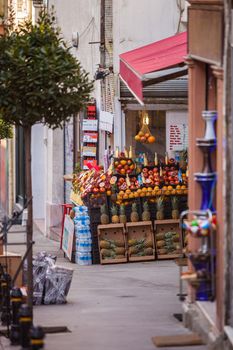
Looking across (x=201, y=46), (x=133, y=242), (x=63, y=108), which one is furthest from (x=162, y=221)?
(x=201, y=46)

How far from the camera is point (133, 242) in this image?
19.4 m

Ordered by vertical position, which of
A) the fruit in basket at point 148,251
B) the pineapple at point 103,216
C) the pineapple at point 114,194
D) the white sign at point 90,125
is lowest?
the fruit in basket at point 148,251

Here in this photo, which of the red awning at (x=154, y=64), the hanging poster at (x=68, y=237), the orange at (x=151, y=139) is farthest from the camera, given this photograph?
the orange at (x=151, y=139)

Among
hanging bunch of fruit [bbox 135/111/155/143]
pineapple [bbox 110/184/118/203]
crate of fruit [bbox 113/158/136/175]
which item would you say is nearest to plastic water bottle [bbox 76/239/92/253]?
pineapple [bbox 110/184/118/203]

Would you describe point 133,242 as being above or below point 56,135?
below

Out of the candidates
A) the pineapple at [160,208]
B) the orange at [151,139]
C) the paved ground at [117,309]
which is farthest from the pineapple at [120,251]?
the orange at [151,139]

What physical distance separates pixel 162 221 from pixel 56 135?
8.11 metres

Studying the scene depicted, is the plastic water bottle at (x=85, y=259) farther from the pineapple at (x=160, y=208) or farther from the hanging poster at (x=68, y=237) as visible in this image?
the pineapple at (x=160, y=208)

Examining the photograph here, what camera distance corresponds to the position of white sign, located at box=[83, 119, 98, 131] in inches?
918

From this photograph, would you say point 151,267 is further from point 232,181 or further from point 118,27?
point 232,181

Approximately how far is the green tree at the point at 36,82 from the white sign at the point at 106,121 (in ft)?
28.7

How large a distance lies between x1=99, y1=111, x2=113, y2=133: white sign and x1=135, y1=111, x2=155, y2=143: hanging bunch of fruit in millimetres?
667

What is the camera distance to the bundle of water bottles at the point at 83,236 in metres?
19.4

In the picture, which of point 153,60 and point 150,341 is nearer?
point 150,341
